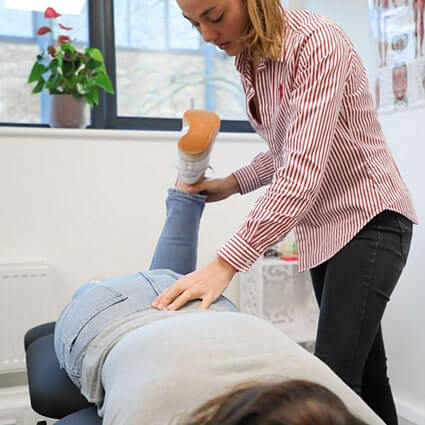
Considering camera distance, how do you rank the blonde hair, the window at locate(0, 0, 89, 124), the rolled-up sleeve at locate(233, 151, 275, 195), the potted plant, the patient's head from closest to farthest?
1. the patient's head
2. the blonde hair
3. the rolled-up sleeve at locate(233, 151, 275, 195)
4. the potted plant
5. the window at locate(0, 0, 89, 124)

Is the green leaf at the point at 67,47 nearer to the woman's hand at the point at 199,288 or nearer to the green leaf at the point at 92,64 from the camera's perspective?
the green leaf at the point at 92,64

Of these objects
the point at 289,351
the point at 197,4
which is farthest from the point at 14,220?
the point at 289,351

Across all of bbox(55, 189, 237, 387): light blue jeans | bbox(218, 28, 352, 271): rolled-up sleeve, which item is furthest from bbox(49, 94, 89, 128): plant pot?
bbox(218, 28, 352, 271): rolled-up sleeve

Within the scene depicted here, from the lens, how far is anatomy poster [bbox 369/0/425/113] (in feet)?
6.49

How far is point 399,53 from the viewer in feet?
6.81

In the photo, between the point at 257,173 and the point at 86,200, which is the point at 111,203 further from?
the point at 257,173

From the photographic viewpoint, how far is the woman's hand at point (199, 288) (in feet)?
3.30

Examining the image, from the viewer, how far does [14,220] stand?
90.4 inches

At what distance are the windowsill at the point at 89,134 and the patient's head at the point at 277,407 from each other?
6.17ft

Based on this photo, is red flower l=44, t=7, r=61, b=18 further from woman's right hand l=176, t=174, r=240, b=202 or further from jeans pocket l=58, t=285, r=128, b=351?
jeans pocket l=58, t=285, r=128, b=351

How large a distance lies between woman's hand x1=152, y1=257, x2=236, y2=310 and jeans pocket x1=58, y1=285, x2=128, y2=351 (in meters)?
0.09

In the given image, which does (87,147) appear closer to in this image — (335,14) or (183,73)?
(183,73)

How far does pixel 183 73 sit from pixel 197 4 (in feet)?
5.60

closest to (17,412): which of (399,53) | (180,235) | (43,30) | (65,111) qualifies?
(180,235)
